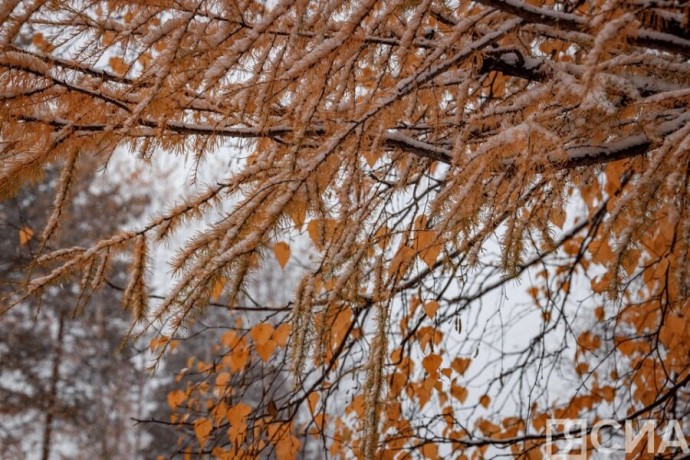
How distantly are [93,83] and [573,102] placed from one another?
3.50 feet

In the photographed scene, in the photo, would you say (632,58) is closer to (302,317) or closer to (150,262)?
(302,317)

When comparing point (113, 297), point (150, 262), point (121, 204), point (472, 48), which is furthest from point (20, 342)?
point (472, 48)

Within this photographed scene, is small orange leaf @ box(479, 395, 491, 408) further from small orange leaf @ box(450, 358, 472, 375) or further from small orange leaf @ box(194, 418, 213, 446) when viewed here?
small orange leaf @ box(194, 418, 213, 446)

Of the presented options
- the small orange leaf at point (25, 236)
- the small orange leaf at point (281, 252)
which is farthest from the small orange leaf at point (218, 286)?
the small orange leaf at point (25, 236)

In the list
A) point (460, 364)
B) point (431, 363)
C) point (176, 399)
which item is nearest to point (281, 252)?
point (431, 363)

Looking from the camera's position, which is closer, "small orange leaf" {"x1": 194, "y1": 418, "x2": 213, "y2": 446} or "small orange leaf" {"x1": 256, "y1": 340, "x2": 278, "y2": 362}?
"small orange leaf" {"x1": 256, "y1": 340, "x2": 278, "y2": 362}

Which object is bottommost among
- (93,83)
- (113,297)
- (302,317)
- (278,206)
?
(302,317)

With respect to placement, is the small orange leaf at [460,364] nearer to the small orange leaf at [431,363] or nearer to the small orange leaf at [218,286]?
the small orange leaf at [431,363]

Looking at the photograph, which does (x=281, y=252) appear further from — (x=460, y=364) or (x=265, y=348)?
(x=460, y=364)

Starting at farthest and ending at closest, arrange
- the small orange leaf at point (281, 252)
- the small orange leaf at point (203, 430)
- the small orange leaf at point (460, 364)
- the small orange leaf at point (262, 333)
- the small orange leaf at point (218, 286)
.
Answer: the small orange leaf at point (460, 364) → the small orange leaf at point (203, 430) → the small orange leaf at point (262, 333) → the small orange leaf at point (281, 252) → the small orange leaf at point (218, 286)

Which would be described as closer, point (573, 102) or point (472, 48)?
point (472, 48)

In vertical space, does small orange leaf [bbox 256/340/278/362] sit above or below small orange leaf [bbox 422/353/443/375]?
above

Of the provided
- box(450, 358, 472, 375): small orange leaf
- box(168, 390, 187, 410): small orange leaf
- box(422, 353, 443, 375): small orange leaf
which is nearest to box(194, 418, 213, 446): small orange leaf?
box(168, 390, 187, 410): small orange leaf

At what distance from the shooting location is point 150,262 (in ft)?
4.30
